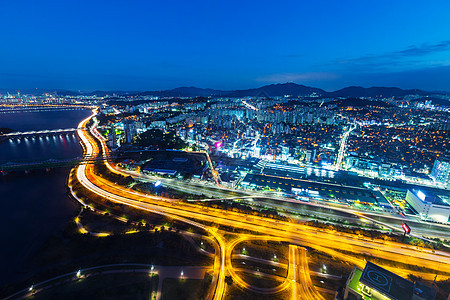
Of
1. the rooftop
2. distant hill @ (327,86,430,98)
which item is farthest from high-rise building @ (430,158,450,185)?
distant hill @ (327,86,430,98)

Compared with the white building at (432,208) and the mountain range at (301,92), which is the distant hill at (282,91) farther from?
the white building at (432,208)

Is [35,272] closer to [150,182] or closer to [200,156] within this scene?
[150,182]

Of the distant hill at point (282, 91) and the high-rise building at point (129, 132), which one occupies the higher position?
the distant hill at point (282, 91)

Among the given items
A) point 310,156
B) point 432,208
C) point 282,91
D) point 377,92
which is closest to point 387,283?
point 432,208

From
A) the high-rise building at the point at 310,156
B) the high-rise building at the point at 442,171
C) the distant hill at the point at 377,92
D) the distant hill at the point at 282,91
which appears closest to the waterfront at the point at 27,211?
the high-rise building at the point at 310,156

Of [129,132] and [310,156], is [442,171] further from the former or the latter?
[129,132]

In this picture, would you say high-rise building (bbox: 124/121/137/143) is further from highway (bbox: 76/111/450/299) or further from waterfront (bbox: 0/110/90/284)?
highway (bbox: 76/111/450/299)
